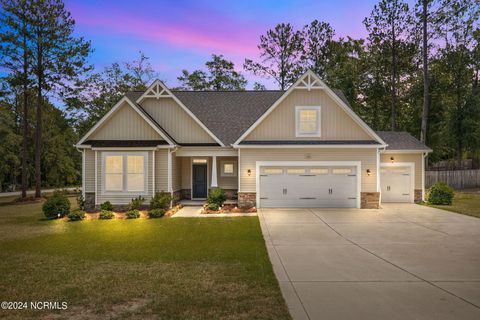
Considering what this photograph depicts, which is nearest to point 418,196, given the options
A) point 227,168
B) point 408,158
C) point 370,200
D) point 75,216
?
point 408,158

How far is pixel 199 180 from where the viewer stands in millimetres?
20906

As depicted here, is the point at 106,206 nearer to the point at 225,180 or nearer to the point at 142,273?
the point at 225,180

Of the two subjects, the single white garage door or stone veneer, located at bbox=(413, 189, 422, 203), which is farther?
stone veneer, located at bbox=(413, 189, 422, 203)

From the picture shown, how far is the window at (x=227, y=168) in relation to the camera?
2086 centimetres

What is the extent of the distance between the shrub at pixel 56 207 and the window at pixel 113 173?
2.25 metres

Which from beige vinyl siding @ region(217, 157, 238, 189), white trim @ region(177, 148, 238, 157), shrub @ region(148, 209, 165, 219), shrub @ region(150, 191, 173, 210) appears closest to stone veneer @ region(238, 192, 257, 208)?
white trim @ region(177, 148, 238, 157)

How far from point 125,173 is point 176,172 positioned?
294cm

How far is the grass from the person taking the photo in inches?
205

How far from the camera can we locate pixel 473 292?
595 centimetres

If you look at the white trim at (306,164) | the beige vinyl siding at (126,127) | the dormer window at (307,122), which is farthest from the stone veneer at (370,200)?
the beige vinyl siding at (126,127)

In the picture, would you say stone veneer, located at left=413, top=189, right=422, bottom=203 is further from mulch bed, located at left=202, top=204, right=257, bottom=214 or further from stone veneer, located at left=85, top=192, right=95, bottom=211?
stone veneer, located at left=85, top=192, right=95, bottom=211

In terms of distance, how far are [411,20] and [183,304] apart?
100 feet

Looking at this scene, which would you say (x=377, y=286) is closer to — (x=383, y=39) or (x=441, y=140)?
(x=383, y=39)

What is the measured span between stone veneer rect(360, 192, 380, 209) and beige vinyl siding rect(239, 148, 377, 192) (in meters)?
0.21
